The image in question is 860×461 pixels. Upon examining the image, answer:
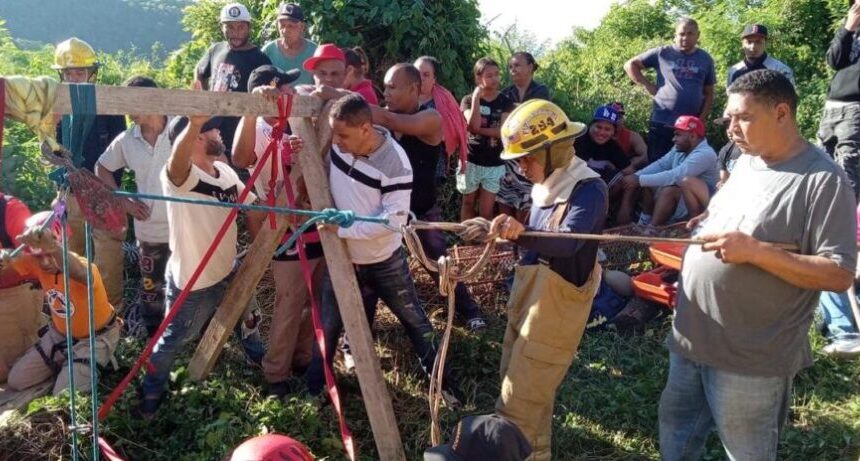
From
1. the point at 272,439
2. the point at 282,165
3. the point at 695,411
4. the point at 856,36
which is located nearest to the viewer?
the point at 272,439

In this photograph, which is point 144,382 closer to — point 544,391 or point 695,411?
point 544,391

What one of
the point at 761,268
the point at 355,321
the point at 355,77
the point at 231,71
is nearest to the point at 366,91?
the point at 355,77

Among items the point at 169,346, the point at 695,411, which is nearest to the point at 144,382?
the point at 169,346

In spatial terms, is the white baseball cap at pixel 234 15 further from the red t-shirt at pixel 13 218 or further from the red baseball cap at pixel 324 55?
the red t-shirt at pixel 13 218

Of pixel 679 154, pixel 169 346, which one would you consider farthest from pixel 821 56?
pixel 169 346

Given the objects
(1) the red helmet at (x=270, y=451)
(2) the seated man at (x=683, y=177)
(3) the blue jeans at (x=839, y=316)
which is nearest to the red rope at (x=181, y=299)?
(1) the red helmet at (x=270, y=451)

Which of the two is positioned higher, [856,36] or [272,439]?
[856,36]

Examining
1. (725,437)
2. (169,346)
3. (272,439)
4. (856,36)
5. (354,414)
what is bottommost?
(354,414)

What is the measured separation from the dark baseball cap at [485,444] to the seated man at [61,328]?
2.89m

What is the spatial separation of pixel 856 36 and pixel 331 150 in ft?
13.6

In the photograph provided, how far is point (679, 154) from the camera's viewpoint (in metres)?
6.99

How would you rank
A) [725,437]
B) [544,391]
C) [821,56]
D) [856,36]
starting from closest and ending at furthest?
[725,437]
[544,391]
[856,36]
[821,56]

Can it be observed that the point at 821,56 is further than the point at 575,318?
Yes

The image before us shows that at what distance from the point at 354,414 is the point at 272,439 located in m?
2.09
